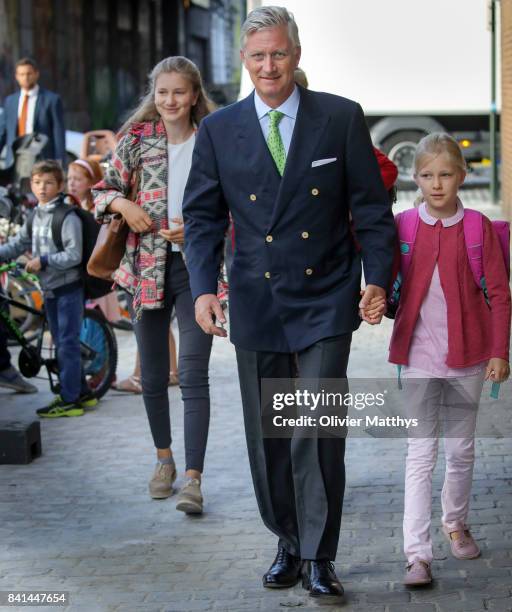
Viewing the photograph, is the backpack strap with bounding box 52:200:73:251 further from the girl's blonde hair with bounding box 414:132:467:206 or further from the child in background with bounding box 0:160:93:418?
the girl's blonde hair with bounding box 414:132:467:206

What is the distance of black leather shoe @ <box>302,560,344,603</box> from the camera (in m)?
5.02

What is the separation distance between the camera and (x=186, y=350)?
6.42 meters

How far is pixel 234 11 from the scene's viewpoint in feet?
159

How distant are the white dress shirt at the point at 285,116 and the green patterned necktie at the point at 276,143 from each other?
0.05ft

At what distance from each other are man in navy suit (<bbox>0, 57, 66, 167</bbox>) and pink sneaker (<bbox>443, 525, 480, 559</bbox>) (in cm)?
986

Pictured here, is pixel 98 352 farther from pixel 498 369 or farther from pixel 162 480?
pixel 498 369

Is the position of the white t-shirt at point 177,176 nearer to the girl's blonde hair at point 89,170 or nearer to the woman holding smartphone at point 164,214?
the woman holding smartphone at point 164,214

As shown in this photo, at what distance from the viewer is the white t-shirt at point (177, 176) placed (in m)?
6.37

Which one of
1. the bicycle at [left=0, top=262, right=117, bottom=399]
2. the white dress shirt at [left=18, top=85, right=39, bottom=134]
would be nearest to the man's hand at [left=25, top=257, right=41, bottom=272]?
the bicycle at [left=0, top=262, right=117, bottom=399]

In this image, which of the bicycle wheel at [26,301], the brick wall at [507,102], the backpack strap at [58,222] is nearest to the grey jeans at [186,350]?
the backpack strap at [58,222]

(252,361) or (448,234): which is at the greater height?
(448,234)

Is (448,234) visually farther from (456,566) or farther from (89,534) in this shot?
(89,534)

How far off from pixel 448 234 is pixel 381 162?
2.40ft

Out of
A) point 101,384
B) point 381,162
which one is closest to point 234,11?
point 101,384
